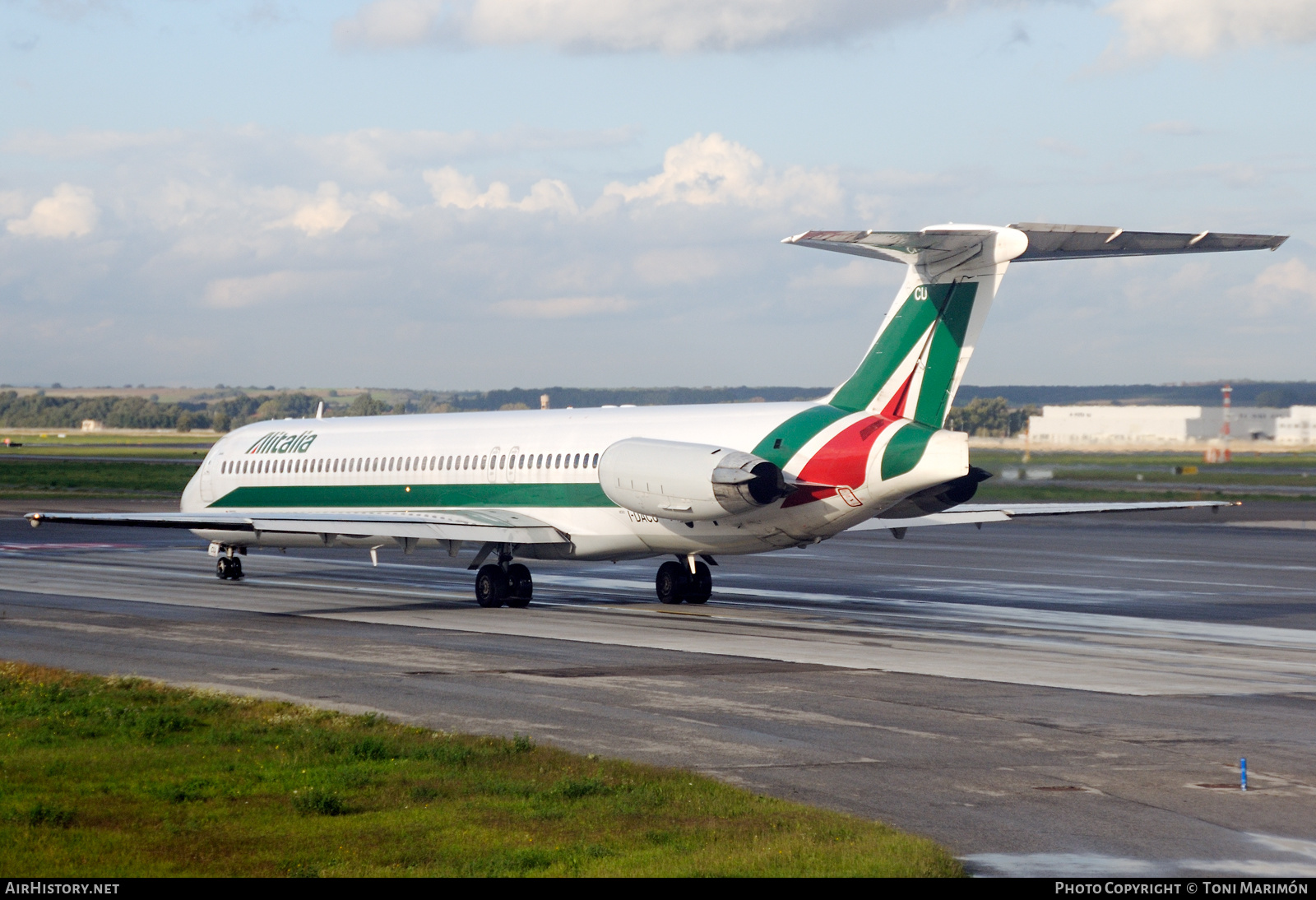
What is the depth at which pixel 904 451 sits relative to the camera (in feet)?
77.4

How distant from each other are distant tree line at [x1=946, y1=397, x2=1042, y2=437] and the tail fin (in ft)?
196

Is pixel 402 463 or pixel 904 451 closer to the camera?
pixel 904 451

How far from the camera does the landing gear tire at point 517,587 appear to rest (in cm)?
2836

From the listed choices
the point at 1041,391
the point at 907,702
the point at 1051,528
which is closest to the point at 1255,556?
the point at 1051,528

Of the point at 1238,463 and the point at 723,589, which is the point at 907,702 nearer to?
the point at 723,589

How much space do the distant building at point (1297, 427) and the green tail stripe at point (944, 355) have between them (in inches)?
3523

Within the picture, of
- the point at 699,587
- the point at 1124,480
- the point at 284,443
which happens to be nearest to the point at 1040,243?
the point at 699,587

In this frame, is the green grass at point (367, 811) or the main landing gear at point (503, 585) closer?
the green grass at point (367, 811)

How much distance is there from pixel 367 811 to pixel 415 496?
69.4ft

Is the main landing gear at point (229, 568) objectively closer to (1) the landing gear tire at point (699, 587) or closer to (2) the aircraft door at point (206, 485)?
(2) the aircraft door at point (206, 485)

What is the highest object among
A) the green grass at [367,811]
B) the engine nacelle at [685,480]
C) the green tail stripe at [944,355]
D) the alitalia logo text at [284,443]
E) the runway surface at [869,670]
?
the green tail stripe at [944,355]

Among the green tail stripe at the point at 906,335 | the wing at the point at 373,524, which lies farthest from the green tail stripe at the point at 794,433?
the wing at the point at 373,524

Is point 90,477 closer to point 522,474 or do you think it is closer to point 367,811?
point 522,474

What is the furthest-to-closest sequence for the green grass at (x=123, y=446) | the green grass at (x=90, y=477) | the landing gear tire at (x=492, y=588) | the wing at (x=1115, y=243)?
the green grass at (x=123, y=446) < the green grass at (x=90, y=477) < the landing gear tire at (x=492, y=588) < the wing at (x=1115, y=243)
